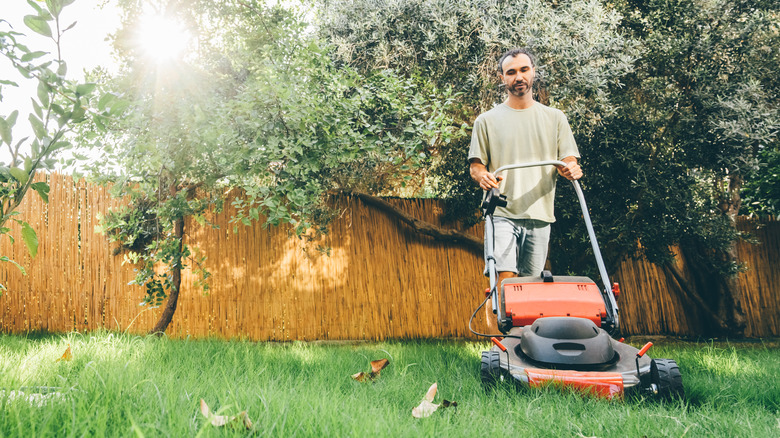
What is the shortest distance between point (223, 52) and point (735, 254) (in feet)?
20.0

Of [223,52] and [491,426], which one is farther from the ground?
[223,52]

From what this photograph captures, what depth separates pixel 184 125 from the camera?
11.6 ft

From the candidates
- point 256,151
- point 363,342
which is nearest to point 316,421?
point 256,151

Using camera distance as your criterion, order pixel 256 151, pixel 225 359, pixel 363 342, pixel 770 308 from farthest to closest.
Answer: pixel 770 308 < pixel 363 342 < pixel 256 151 < pixel 225 359

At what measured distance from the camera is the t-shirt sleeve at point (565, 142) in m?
3.15

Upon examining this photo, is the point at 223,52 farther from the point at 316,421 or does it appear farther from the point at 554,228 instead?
the point at 316,421

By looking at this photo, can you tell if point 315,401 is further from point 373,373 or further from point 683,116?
point 683,116

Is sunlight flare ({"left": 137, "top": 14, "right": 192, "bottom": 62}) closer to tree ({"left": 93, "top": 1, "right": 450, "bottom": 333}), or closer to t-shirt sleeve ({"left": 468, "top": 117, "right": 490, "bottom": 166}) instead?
tree ({"left": 93, "top": 1, "right": 450, "bottom": 333})

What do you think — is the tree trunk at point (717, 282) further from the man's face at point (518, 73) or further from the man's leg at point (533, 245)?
the man's face at point (518, 73)

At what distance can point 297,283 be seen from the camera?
5.56 m

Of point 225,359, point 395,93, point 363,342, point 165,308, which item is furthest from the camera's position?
point 363,342

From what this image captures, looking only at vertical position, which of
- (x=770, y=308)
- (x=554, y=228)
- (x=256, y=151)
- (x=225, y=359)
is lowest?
(x=770, y=308)

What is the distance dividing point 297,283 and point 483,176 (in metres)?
3.30

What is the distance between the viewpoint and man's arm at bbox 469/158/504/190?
2793 millimetres
